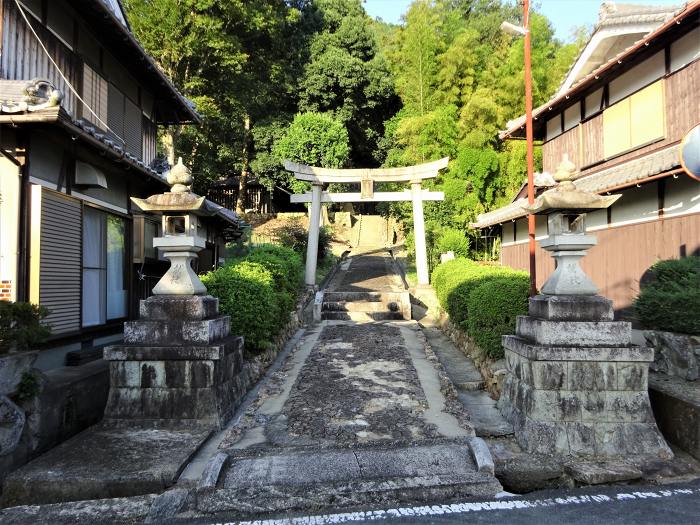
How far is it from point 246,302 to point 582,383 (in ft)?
16.6

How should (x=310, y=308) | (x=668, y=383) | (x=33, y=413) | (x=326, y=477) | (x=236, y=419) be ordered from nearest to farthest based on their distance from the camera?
(x=326, y=477)
(x=33, y=413)
(x=668, y=383)
(x=236, y=419)
(x=310, y=308)

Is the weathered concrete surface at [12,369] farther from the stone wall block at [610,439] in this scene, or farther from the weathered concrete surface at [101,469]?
the stone wall block at [610,439]

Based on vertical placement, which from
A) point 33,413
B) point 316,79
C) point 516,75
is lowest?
point 33,413

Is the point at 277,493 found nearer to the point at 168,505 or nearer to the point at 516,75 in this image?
the point at 168,505

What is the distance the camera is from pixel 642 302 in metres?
5.99

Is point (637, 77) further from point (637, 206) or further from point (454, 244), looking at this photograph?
point (454, 244)

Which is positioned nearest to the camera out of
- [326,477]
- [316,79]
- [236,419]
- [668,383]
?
[326,477]

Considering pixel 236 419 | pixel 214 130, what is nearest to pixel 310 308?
pixel 236 419

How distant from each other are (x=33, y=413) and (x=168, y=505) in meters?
1.94

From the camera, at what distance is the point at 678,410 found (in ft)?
15.6

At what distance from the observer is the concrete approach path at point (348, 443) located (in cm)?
391

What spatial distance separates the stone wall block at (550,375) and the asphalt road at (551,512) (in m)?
1.15

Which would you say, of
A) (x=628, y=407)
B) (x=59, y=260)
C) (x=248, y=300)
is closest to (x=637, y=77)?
(x=628, y=407)

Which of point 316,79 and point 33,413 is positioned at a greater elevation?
point 316,79
